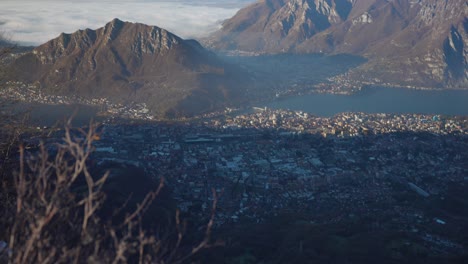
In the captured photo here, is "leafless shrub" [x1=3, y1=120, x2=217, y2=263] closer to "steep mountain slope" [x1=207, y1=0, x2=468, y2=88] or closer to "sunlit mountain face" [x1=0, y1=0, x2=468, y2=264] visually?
"sunlit mountain face" [x1=0, y1=0, x2=468, y2=264]

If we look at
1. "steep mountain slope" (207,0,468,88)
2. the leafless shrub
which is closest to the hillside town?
the leafless shrub

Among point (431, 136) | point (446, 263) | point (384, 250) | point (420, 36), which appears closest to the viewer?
point (446, 263)

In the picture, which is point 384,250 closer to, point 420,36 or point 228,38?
point 420,36

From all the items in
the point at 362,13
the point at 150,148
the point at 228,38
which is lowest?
the point at 150,148

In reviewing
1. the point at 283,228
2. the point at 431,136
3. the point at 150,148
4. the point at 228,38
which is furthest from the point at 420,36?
the point at 283,228

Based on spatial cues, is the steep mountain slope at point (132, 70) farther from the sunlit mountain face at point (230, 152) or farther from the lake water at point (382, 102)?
the lake water at point (382, 102)

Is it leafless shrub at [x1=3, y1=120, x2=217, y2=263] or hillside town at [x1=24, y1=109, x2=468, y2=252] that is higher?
leafless shrub at [x1=3, y1=120, x2=217, y2=263]
